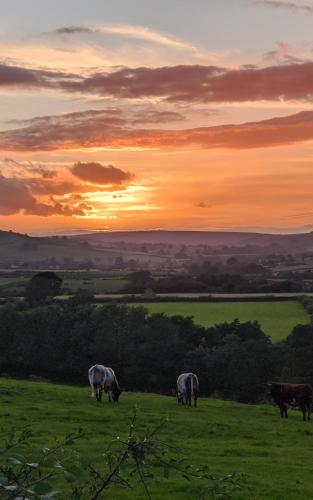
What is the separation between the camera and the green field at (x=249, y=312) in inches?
3159

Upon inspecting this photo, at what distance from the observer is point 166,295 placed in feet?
360

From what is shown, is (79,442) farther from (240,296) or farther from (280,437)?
(240,296)

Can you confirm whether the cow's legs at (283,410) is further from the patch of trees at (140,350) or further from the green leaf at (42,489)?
the patch of trees at (140,350)

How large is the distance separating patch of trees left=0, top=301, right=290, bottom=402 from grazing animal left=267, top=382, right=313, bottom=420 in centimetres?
2748

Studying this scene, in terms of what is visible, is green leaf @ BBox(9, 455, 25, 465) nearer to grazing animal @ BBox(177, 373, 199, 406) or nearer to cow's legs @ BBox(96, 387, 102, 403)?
A: cow's legs @ BBox(96, 387, 102, 403)

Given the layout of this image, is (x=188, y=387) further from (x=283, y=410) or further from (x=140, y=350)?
(x=140, y=350)

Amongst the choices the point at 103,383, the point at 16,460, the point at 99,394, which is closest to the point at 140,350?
the point at 99,394

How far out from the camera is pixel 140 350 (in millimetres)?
64000

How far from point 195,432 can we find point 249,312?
231 ft

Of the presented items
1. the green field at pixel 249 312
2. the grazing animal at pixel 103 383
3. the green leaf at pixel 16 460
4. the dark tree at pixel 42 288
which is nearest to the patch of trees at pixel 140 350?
the green field at pixel 249 312

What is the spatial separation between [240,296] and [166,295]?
14.1 meters

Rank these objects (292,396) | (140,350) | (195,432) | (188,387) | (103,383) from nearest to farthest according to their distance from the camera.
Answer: (195,432), (103,383), (292,396), (188,387), (140,350)

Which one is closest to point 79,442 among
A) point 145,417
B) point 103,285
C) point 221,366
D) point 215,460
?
point 215,460

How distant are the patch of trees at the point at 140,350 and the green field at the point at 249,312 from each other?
10.2 m
